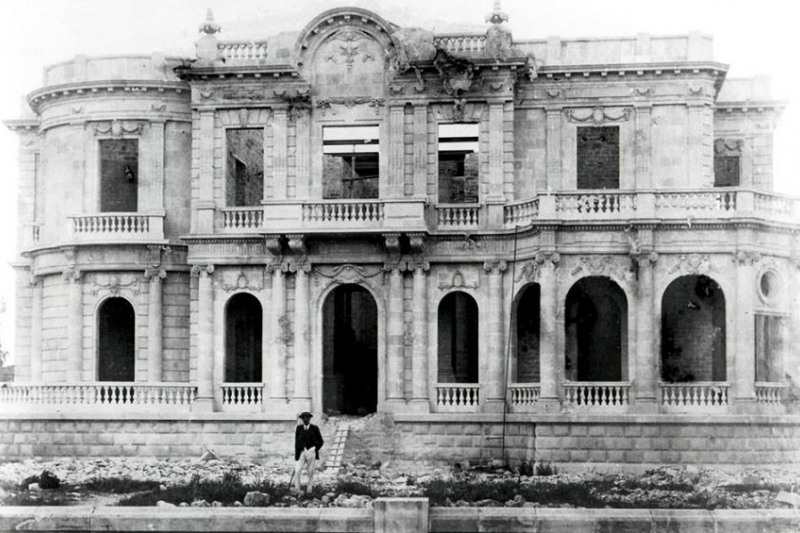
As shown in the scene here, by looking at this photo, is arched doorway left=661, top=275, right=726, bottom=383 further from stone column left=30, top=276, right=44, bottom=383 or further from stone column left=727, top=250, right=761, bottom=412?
stone column left=30, top=276, right=44, bottom=383

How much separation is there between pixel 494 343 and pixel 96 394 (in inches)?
422

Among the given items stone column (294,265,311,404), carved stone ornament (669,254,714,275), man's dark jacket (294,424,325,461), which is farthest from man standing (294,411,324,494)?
carved stone ornament (669,254,714,275)

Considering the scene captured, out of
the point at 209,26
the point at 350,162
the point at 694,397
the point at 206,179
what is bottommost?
the point at 694,397

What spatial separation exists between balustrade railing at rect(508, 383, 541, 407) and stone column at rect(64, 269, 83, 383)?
473 inches

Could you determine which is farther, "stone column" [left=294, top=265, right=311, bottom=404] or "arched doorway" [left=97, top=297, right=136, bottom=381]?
"arched doorway" [left=97, top=297, right=136, bottom=381]

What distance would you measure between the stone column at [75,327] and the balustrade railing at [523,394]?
39.4ft

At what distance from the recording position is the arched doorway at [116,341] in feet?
117

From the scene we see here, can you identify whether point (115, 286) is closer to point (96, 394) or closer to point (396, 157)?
point (96, 394)

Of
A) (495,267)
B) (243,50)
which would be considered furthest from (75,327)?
(495,267)

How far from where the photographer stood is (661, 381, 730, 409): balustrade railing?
30375 millimetres

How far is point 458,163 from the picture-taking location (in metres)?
37.4

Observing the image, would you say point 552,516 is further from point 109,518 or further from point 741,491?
point 741,491

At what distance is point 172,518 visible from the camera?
18.7 meters

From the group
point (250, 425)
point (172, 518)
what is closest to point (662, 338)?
point (250, 425)
